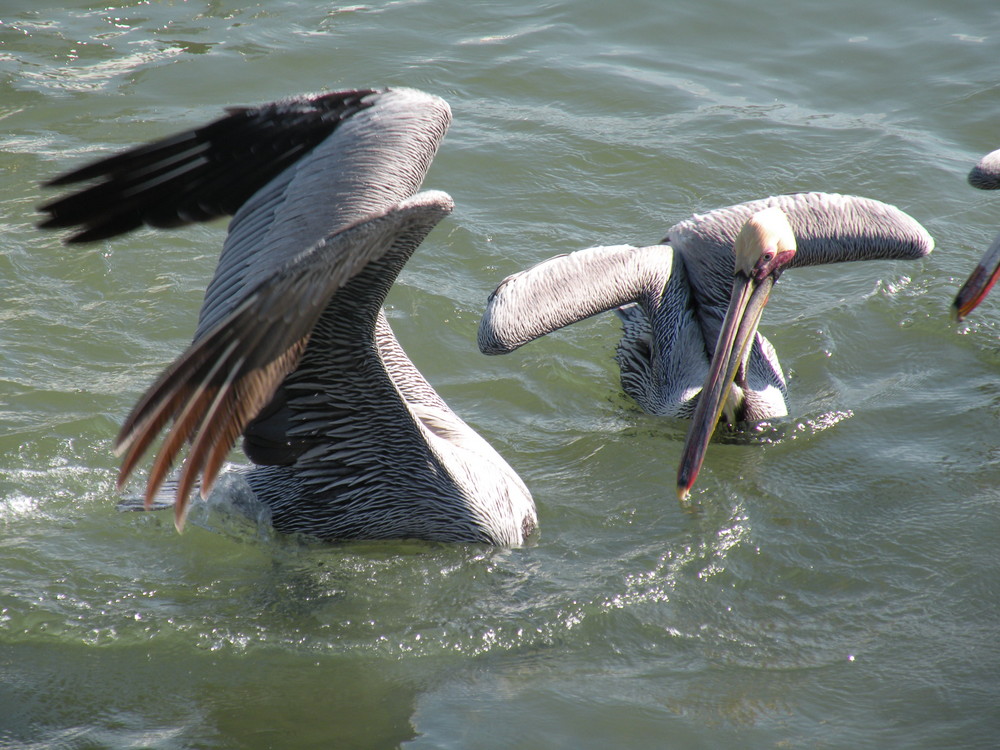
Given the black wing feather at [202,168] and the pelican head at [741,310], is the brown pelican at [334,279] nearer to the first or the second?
the black wing feather at [202,168]

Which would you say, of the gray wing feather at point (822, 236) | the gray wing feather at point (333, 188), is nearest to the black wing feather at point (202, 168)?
the gray wing feather at point (333, 188)

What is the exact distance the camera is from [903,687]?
373cm

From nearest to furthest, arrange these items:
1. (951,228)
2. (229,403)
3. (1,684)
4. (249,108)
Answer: (229,403), (1,684), (249,108), (951,228)

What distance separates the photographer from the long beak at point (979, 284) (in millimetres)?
5848

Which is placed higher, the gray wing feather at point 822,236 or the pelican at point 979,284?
the gray wing feather at point 822,236

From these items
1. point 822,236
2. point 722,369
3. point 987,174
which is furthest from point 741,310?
point 987,174

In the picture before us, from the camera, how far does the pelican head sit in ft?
15.2

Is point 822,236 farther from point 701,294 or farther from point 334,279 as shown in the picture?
point 334,279

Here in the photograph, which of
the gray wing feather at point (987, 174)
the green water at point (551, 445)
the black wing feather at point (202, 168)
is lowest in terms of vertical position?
the green water at point (551, 445)

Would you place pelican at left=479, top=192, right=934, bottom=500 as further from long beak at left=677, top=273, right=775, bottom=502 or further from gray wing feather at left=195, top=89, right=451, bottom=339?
gray wing feather at left=195, top=89, right=451, bottom=339

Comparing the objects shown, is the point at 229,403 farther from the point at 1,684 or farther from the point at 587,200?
the point at 587,200

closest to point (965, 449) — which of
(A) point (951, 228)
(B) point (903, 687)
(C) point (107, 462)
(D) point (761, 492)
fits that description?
(D) point (761, 492)

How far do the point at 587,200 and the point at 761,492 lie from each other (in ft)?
10.2

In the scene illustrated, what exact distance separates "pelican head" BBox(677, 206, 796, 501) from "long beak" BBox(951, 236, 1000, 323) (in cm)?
135
